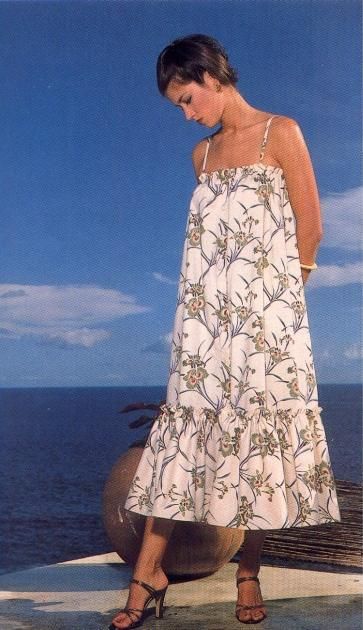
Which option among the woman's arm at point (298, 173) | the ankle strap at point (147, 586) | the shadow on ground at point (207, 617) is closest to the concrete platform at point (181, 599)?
the shadow on ground at point (207, 617)

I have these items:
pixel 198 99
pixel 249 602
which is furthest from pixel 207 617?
pixel 198 99

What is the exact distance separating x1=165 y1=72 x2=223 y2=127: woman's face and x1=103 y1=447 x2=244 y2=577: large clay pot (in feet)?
3.87

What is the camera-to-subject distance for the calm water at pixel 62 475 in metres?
34.9

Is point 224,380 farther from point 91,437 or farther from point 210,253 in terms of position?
point 91,437

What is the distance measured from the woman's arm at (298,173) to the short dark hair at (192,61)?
9.4 inches

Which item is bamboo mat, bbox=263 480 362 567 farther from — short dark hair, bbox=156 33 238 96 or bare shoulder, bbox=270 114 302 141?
short dark hair, bbox=156 33 238 96

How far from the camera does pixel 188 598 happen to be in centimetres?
329

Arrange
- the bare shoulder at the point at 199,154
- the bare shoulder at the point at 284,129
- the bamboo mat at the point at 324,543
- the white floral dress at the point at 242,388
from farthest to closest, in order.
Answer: the bamboo mat at the point at 324,543 → the bare shoulder at the point at 199,154 → the bare shoulder at the point at 284,129 → the white floral dress at the point at 242,388

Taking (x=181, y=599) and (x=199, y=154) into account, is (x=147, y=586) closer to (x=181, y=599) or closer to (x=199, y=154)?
(x=181, y=599)

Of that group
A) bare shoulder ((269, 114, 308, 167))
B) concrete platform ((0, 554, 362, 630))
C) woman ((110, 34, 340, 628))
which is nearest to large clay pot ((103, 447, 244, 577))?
concrete platform ((0, 554, 362, 630))

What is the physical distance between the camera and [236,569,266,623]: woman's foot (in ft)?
9.72

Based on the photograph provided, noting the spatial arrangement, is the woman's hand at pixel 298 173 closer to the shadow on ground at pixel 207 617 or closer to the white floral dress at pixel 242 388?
the white floral dress at pixel 242 388

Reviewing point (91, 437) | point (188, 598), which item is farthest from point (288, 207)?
point (91, 437)

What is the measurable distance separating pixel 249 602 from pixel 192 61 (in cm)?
168
